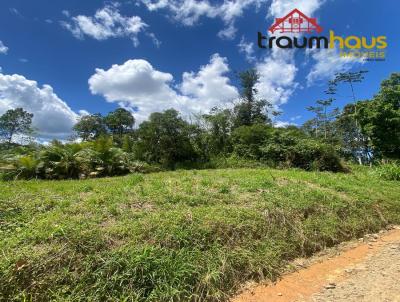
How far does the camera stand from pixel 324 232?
4.45m

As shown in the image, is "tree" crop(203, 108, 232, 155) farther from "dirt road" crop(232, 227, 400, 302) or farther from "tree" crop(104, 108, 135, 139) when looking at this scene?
"tree" crop(104, 108, 135, 139)

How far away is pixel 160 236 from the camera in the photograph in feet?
11.0

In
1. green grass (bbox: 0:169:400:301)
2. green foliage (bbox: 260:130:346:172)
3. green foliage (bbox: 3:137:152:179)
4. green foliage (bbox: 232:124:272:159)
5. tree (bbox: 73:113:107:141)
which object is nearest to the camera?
green grass (bbox: 0:169:400:301)

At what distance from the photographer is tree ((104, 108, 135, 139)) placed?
84.4 feet

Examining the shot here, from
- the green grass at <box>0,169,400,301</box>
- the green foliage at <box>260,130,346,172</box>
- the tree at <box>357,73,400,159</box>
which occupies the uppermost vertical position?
the tree at <box>357,73,400,159</box>

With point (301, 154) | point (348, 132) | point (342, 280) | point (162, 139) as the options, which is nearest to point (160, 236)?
point (342, 280)

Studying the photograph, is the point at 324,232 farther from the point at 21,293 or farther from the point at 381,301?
the point at 21,293

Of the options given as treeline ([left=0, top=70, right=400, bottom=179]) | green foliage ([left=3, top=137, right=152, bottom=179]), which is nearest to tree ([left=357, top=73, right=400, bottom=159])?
treeline ([left=0, top=70, right=400, bottom=179])

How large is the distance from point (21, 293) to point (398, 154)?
2029cm

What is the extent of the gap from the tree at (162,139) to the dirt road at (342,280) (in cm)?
855

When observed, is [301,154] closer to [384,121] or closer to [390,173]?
[390,173]

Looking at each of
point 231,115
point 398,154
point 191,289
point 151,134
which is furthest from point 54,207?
point 398,154

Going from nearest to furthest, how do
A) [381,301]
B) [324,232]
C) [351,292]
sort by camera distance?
[381,301] → [351,292] → [324,232]

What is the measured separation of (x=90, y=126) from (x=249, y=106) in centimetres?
1522
